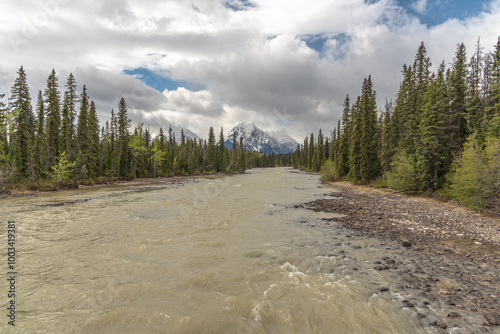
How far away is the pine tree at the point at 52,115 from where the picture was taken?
4106 centimetres

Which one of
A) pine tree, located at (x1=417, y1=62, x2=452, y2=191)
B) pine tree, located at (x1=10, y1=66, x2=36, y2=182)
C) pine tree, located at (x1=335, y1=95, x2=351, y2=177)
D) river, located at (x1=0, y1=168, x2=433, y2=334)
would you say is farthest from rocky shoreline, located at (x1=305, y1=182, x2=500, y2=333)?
pine tree, located at (x1=10, y1=66, x2=36, y2=182)

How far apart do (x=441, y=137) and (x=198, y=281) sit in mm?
31155

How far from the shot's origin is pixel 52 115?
42.2 m

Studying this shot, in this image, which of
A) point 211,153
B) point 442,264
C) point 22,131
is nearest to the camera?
point 442,264

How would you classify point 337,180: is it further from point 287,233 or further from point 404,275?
point 404,275

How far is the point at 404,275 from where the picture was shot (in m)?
8.17

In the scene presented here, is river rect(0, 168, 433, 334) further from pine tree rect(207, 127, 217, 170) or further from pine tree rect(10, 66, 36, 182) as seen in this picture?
pine tree rect(207, 127, 217, 170)

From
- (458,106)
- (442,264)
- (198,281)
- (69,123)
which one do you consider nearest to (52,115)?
(69,123)

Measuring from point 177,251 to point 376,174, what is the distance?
138 ft

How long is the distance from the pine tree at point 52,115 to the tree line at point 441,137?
56.1m

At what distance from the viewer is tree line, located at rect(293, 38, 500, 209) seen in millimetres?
19156

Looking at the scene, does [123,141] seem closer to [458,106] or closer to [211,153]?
[211,153]

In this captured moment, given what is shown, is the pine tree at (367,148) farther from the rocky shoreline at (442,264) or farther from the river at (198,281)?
the river at (198,281)

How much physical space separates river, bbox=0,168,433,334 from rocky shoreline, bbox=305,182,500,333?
0.61m
